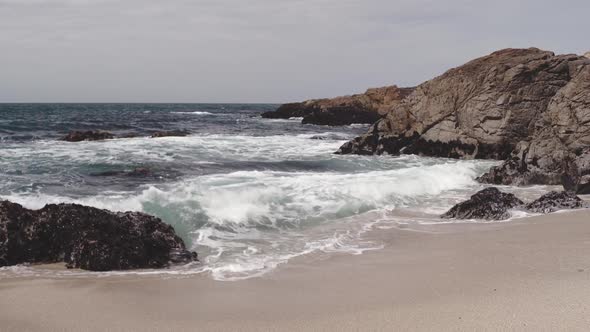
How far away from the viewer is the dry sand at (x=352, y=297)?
3.99 m

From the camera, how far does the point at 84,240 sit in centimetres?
591

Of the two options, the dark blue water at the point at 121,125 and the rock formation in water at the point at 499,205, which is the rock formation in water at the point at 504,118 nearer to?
the rock formation in water at the point at 499,205

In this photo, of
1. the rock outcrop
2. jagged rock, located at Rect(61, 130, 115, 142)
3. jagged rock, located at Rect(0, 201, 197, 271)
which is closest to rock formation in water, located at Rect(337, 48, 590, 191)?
jagged rock, located at Rect(0, 201, 197, 271)

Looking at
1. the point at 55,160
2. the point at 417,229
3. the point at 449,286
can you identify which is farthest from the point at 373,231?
the point at 55,160

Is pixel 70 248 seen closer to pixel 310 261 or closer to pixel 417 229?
pixel 310 261

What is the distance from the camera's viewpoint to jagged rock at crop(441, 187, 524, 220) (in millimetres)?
8695

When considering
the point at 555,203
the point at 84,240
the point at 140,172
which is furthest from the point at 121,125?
the point at 84,240

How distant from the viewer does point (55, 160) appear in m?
16.1

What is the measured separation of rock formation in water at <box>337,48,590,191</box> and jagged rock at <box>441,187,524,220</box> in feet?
11.6

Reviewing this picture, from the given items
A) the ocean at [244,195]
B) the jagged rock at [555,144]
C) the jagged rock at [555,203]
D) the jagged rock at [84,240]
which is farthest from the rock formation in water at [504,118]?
the jagged rock at [84,240]

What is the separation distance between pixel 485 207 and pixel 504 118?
10.6m

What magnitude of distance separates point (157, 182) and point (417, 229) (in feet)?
22.5

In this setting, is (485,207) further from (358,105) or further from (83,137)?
(358,105)

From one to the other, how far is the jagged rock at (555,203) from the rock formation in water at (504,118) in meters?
2.75
